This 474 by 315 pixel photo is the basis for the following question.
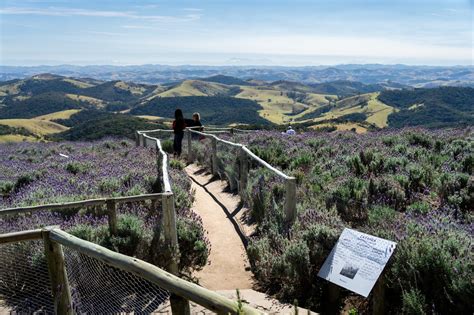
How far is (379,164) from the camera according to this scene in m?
9.05

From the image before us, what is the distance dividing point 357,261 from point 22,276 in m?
4.20

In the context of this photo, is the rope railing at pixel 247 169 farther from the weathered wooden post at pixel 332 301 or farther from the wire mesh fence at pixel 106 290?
the wire mesh fence at pixel 106 290

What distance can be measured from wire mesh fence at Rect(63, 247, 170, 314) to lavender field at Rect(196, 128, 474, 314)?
1.83 meters

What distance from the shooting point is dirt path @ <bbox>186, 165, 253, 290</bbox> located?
254 inches

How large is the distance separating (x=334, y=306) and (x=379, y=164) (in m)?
4.71

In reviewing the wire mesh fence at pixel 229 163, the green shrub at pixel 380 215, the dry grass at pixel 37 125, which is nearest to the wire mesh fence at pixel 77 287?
the green shrub at pixel 380 215

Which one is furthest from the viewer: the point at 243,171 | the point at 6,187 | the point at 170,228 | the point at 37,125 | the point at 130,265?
the point at 37,125

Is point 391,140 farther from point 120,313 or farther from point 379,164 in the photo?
point 120,313

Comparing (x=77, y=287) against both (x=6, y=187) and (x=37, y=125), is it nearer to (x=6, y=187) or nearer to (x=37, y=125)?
(x=6, y=187)

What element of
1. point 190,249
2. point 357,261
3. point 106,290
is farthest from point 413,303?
point 190,249

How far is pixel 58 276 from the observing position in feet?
14.5

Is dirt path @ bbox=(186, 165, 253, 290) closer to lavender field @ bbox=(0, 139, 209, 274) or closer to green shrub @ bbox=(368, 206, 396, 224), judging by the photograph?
lavender field @ bbox=(0, 139, 209, 274)

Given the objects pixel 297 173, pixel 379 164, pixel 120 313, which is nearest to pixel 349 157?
pixel 379 164

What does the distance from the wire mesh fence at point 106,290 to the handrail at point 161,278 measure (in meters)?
0.52
